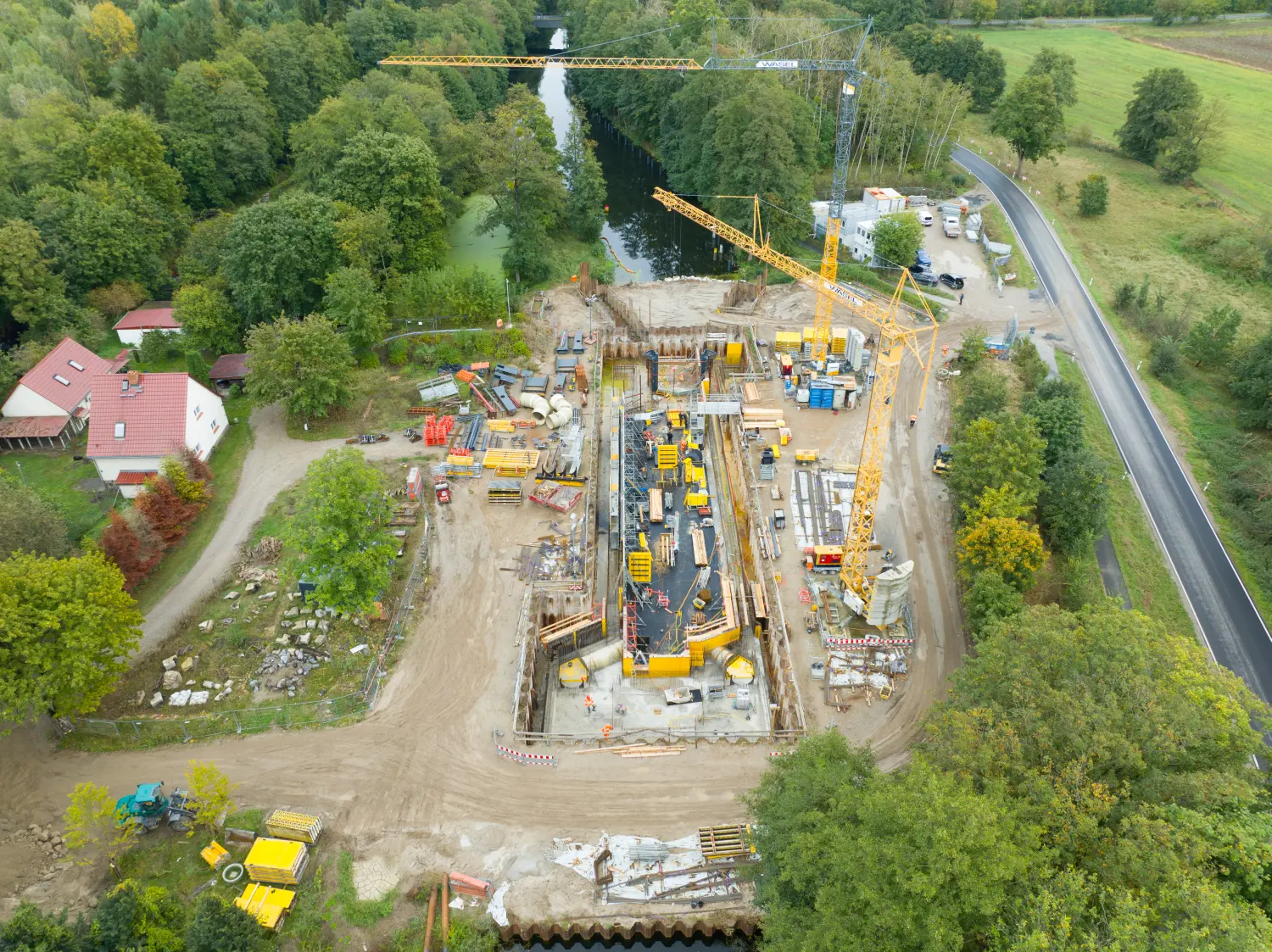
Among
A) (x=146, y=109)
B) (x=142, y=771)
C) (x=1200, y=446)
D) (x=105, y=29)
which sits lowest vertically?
(x=142, y=771)

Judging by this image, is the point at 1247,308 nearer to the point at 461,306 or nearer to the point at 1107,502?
the point at 1107,502

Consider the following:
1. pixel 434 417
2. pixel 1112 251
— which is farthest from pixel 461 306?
pixel 1112 251

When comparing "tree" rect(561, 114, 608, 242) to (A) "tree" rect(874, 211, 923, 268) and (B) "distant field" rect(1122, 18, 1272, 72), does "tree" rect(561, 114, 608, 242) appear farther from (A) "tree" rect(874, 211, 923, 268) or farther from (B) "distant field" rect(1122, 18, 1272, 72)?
(B) "distant field" rect(1122, 18, 1272, 72)

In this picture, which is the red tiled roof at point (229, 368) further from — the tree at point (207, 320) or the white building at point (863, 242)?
the white building at point (863, 242)

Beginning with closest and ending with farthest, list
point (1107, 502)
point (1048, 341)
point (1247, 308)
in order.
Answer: point (1107, 502)
point (1048, 341)
point (1247, 308)

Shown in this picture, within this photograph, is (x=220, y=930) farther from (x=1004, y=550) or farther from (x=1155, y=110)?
(x=1155, y=110)

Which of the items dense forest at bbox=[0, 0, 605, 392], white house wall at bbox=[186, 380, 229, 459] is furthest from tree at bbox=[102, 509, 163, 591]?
dense forest at bbox=[0, 0, 605, 392]
